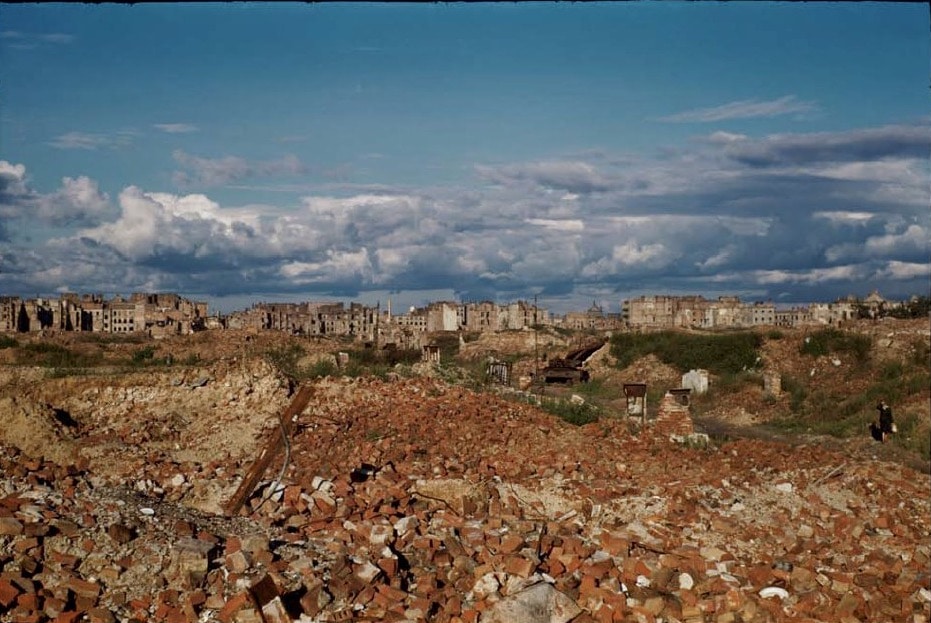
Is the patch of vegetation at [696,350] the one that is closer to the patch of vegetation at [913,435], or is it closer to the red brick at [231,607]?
the patch of vegetation at [913,435]

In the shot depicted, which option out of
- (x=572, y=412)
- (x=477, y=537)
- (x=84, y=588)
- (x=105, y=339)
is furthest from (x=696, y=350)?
(x=84, y=588)

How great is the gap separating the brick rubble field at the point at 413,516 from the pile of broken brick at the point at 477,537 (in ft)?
0.08

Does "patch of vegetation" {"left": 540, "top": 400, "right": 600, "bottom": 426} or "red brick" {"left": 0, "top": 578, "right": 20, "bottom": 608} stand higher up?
"patch of vegetation" {"left": 540, "top": 400, "right": 600, "bottom": 426}

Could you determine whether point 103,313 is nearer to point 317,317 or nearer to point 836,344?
point 317,317

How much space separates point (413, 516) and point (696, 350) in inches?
855

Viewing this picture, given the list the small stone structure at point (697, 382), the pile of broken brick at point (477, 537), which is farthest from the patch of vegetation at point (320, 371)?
the small stone structure at point (697, 382)

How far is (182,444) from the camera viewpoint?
1109cm

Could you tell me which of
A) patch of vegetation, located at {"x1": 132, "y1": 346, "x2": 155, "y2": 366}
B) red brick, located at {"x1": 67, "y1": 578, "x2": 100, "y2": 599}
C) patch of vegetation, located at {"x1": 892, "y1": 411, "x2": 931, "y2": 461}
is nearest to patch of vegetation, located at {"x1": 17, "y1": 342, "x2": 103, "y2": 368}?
patch of vegetation, located at {"x1": 132, "y1": 346, "x2": 155, "y2": 366}

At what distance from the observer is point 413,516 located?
351 inches

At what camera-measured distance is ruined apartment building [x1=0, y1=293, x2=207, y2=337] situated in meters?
54.8

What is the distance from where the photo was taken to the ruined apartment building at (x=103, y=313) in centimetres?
5478

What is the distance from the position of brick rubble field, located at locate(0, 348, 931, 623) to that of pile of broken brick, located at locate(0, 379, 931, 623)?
0.02 metres

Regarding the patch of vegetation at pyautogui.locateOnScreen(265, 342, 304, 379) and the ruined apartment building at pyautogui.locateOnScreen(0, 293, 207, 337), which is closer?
the patch of vegetation at pyautogui.locateOnScreen(265, 342, 304, 379)

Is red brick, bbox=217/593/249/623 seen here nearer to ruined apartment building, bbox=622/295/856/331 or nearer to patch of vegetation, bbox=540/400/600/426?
patch of vegetation, bbox=540/400/600/426
